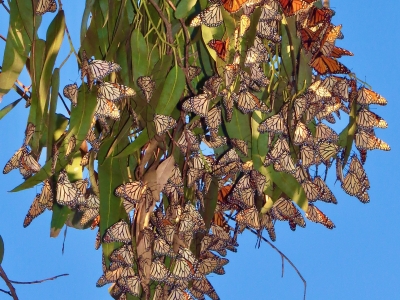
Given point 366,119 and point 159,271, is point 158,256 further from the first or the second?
point 366,119

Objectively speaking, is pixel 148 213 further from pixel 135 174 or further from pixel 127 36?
pixel 127 36

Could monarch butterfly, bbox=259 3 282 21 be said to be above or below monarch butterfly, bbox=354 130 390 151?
above

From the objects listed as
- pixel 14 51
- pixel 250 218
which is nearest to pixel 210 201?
pixel 250 218

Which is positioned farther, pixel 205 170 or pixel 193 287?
pixel 193 287

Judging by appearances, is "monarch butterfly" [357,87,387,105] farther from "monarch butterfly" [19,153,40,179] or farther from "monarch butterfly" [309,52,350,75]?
"monarch butterfly" [19,153,40,179]

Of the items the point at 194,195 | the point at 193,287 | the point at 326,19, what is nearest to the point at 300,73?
the point at 326,19

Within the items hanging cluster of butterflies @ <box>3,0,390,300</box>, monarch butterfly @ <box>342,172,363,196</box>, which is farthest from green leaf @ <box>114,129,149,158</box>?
monarch butterfly @ <box>342,172,363,196</box>

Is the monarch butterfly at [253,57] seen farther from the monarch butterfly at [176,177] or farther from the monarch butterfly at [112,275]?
the monarch butterfly at [112,275]
